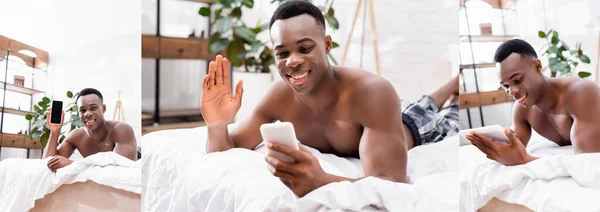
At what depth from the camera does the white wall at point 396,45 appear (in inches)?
50.8

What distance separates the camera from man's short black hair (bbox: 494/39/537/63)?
4.75 feet

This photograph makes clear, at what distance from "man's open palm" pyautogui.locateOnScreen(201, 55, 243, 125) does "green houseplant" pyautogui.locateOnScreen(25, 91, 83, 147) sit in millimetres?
490

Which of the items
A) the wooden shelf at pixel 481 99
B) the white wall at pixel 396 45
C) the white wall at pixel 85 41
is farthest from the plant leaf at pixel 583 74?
the white wall at pixel 85 41

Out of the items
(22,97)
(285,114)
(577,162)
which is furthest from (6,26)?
(577,162)

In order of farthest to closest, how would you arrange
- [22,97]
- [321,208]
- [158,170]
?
[22,97]
[158,170]
[321,208]

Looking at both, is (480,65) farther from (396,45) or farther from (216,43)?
(216,43)

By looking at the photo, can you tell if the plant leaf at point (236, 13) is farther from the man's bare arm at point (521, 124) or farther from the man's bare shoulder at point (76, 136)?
the man's bare arm at point (521, 124)

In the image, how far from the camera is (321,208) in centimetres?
113

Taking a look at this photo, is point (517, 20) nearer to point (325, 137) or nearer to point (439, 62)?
point (439, 62)

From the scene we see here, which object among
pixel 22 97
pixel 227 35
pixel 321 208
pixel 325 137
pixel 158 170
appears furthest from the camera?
pixel 22 97

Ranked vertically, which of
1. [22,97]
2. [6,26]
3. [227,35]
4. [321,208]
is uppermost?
[6,26]

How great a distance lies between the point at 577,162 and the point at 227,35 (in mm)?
966

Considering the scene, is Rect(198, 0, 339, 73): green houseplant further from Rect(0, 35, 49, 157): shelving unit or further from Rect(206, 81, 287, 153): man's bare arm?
Rect(0, 35, 49, 157): shelving unit

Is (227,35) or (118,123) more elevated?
(227,35)
